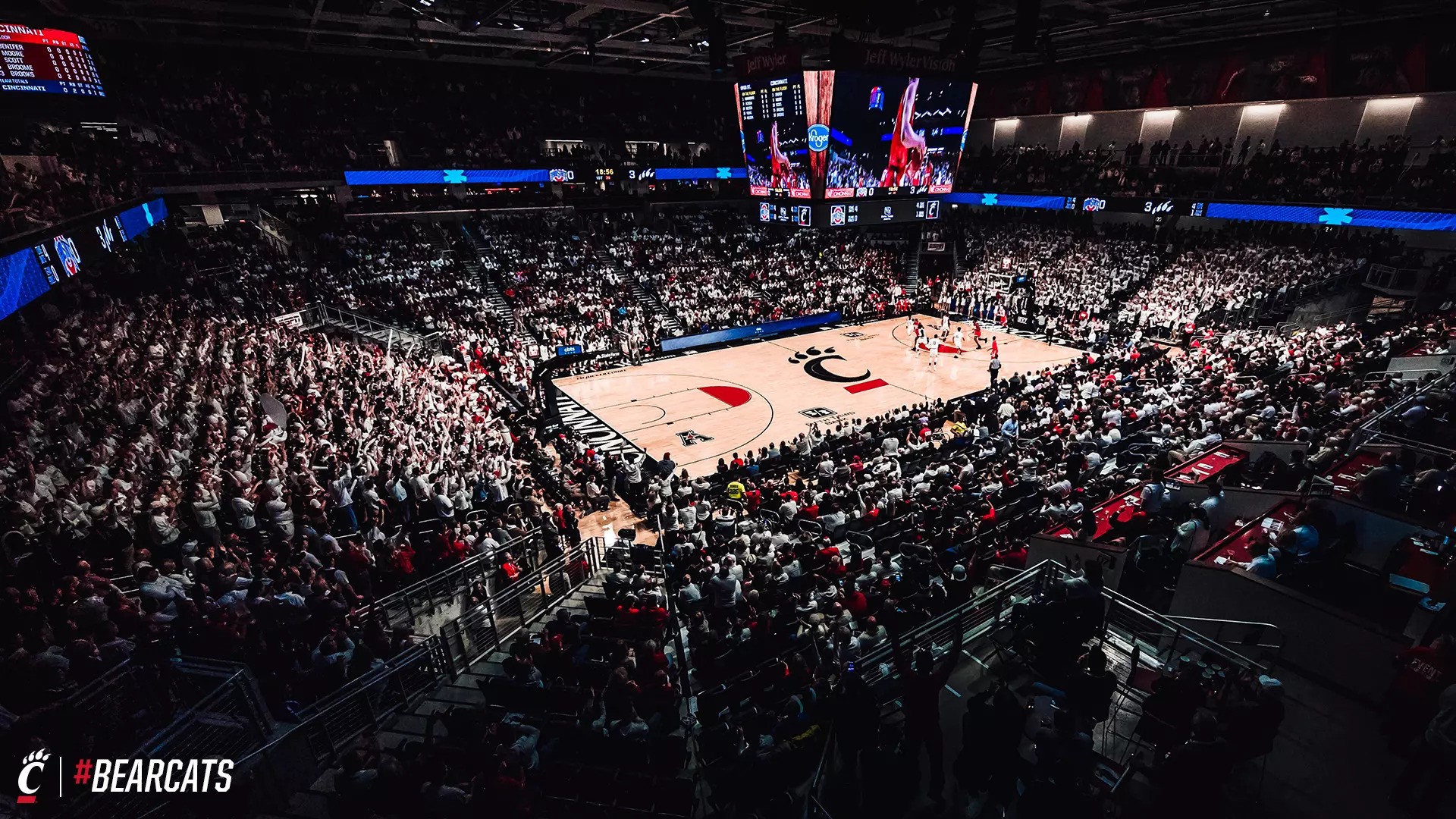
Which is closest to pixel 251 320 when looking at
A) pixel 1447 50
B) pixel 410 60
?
pixel 410 60

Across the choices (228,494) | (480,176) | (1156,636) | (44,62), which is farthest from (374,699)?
(480,176)

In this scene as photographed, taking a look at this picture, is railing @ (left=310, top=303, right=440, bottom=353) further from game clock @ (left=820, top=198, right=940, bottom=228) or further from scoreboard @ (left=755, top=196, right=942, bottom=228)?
game clock @ (left=820, top=198, right=940, bottom=228)

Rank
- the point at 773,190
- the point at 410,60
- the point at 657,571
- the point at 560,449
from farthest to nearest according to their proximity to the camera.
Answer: the point at 410,60
the point at 773,190
the point at 560,449
the point at 657,571

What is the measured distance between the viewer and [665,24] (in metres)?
30.9

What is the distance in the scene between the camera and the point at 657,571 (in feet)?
36.3

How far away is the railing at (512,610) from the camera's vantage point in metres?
8.25

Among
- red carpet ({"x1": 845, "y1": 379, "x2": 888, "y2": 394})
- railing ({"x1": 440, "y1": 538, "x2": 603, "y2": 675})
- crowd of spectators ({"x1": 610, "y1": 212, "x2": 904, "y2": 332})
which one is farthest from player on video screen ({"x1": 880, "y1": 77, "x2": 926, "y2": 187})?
railing ({"x1": 440, "y1": 538, "x2": 603, "y2": 675})

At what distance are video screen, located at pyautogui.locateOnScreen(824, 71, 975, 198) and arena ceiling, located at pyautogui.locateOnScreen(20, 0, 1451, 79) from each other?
2.00 m

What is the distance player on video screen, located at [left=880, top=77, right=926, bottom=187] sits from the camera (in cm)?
2712

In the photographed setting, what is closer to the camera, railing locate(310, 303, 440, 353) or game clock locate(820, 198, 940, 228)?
railing locate(310, 303, 440, 353)

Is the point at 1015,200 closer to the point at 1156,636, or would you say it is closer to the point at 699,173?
the point at 699,173

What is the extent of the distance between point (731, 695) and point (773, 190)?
26.4 meters

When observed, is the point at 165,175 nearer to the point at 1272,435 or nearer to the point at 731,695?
the point at 731,695
